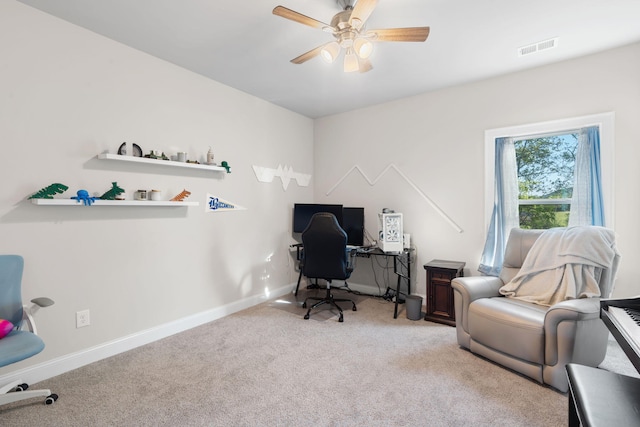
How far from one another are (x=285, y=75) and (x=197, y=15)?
43.7 inches

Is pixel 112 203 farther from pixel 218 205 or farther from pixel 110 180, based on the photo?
pixel 218 205

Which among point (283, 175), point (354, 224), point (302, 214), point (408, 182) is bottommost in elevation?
point (354, 224)

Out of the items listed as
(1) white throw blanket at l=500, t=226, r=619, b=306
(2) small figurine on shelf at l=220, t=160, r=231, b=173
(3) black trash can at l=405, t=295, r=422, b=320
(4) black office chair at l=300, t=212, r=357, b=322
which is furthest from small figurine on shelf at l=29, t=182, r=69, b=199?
(1) white throw blanket at l=500, t=226, r=619, b=306

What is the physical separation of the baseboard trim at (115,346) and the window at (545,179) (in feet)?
9.34

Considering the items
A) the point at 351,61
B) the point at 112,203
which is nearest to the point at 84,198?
the point at 112,203

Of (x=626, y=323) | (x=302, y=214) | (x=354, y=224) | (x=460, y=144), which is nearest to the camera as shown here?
(x=626, y=323)

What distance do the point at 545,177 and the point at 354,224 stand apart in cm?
214

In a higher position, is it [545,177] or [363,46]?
[363,46]

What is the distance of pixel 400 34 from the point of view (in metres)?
1.95

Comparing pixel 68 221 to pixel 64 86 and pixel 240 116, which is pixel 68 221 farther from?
pixel 240 116

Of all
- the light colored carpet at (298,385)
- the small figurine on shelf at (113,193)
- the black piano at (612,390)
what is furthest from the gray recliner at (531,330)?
the small figurine on shelf at (113,193)

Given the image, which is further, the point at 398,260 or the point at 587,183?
the point at 398,260

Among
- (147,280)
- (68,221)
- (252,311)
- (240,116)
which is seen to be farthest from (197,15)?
(252,311)

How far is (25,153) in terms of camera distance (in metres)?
2.10
